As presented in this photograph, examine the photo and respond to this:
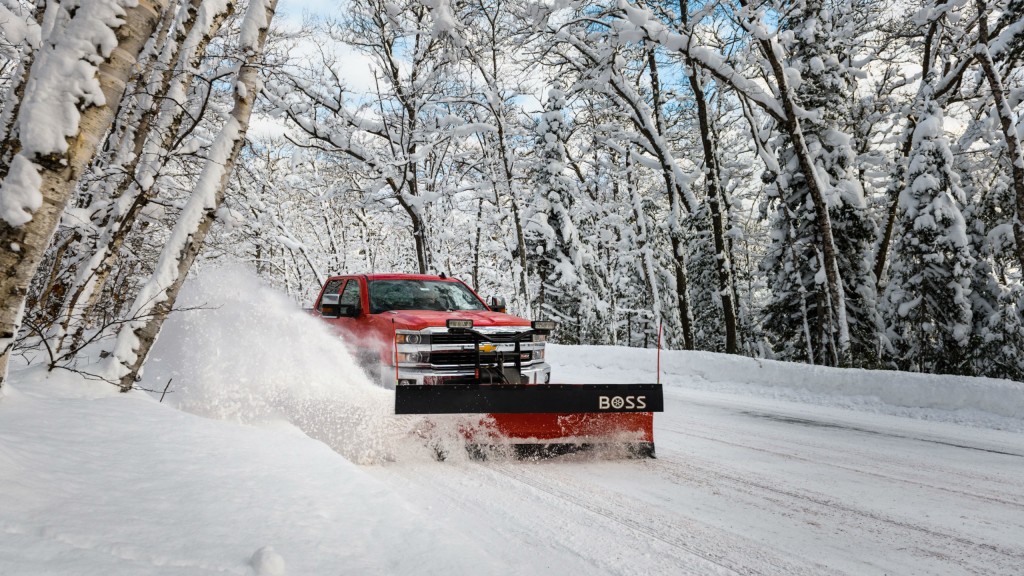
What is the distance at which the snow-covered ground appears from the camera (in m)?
2.53

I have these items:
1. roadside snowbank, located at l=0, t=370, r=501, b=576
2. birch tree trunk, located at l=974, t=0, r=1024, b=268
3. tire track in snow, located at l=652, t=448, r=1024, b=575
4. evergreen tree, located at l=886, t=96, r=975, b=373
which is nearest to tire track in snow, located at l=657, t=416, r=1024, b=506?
tire track in snow, located at l=652, t=448, r=1024, b=575

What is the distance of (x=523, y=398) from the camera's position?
523 centimetres

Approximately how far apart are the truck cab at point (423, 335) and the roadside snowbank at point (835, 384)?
493 cm

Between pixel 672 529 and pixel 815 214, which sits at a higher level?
pixel 815 214

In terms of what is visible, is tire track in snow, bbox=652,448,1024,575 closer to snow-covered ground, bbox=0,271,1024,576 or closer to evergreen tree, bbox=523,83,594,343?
snow-covered ground, bbox=0,271,1024,576

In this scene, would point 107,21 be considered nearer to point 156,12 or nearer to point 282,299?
point 156,12

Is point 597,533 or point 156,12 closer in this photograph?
point 156,12

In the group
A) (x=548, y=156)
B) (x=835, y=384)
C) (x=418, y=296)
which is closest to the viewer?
(x=418, y=296)

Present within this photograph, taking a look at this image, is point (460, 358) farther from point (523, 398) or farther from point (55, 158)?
point (55, 158)

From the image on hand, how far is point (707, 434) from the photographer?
22.4 ft

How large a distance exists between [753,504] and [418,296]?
489 cm

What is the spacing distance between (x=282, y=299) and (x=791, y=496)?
6624mm

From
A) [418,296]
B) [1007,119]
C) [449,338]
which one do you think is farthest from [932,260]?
[449,338]

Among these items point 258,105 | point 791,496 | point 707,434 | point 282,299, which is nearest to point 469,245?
point 258,105
